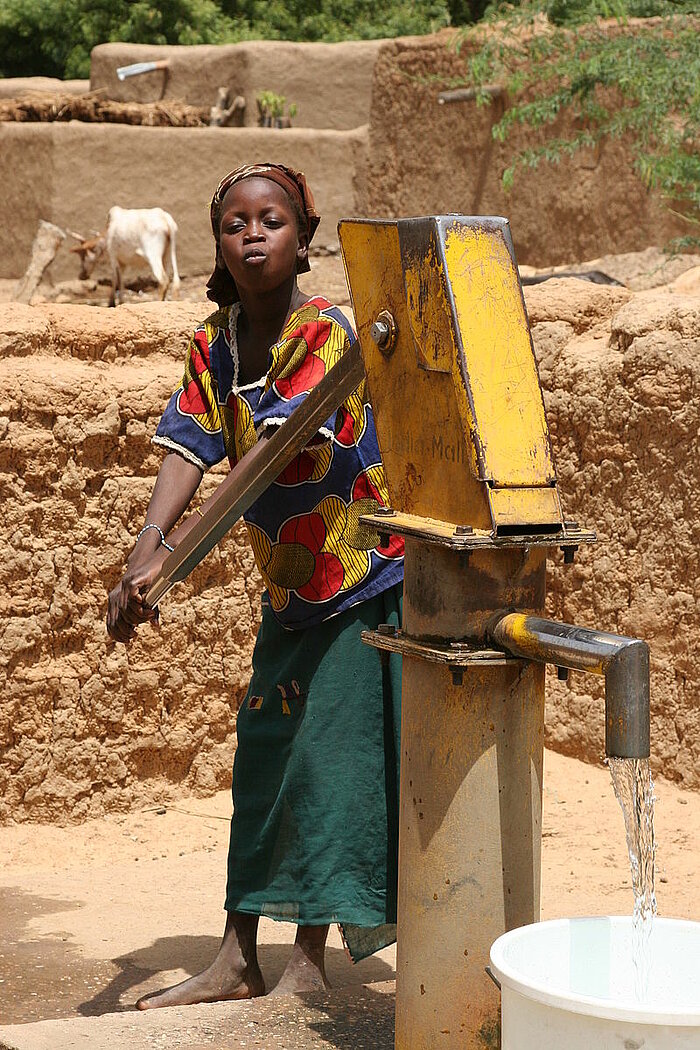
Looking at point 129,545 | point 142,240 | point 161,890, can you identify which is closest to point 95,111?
point 142,240

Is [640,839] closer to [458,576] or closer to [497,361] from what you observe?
[458,576]

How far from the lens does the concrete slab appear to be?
2.03 meters

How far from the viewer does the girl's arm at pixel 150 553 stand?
242cm

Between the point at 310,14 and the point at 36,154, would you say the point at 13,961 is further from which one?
the point at 310,14

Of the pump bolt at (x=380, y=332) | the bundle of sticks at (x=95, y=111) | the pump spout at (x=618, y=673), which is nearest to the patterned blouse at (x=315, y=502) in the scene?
the pump bolt at (x=380, y=332)

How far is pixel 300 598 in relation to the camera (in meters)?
2.58

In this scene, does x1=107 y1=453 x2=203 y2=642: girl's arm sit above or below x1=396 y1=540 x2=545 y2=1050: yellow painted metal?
above

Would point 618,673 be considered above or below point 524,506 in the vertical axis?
below

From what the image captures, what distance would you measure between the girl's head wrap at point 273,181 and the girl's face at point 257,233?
0.02m

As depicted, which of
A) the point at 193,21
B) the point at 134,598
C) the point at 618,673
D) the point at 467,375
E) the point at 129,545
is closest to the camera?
the point at 618,673

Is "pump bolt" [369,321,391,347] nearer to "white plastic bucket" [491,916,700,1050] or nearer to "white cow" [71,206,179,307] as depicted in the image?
"white plastic bucket" [491,916,700,1050]

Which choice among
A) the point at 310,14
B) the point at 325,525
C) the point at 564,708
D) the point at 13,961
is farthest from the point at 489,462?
the point at 310,14

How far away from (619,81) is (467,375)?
20.8 feet

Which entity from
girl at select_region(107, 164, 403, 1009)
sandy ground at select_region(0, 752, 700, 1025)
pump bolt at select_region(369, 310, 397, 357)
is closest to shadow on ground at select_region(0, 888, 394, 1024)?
sandy ground at select_region(0, 752, 700, 1025)
